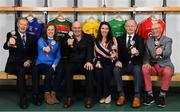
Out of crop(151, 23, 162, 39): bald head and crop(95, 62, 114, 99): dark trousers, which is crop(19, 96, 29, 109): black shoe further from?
crop(151, 23, 162, 39): bald head

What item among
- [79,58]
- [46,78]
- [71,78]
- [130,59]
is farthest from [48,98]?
[130,59]

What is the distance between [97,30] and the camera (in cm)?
512

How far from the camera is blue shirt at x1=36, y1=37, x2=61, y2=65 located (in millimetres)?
4805

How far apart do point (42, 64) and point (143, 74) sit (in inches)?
52.3

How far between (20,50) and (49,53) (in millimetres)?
390

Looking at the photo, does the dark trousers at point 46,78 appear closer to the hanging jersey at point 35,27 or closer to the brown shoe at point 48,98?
the brown shoe at point 48,98

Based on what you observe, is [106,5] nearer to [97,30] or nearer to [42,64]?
[97,30]

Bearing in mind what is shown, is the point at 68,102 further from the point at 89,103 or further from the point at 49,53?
the point at 49,53

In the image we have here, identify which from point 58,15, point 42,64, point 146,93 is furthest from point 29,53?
point 146,93

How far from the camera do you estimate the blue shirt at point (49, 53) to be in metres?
4.80

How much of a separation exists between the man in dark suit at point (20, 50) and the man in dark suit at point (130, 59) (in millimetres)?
1179

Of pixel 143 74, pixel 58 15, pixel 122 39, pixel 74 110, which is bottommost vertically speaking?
pixel 74 110

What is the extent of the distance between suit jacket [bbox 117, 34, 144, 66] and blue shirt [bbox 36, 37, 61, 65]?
2.74 ft

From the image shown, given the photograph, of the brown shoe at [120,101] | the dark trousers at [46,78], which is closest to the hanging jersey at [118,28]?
the brown shoe at [120,101]
